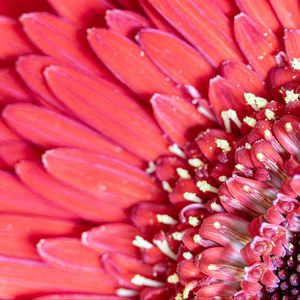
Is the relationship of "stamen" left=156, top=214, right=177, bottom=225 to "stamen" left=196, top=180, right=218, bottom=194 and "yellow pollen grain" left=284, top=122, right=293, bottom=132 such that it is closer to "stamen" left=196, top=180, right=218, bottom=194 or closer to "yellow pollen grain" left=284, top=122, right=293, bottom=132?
"stamen" left=196, top=180, right=218, bottom=194

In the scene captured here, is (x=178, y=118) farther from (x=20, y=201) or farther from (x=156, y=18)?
(x=20, y=201)

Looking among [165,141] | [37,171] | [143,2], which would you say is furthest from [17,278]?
[143,2]

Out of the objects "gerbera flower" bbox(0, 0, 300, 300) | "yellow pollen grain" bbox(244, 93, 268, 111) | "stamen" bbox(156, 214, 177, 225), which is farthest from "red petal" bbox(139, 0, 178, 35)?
"stamen" bbox(156, 214, 177, 225)

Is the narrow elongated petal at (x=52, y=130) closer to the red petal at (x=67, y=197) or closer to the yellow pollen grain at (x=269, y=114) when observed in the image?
the red petal at (x=67, y=197)

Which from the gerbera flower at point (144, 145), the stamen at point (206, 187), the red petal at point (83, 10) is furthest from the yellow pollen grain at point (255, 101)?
the red petal at point (83, 10)

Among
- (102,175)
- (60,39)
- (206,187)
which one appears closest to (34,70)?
(60,39)

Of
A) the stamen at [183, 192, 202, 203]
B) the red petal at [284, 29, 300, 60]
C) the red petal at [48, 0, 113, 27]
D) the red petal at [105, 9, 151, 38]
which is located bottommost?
the stamen at [183, 192, 202, 203]

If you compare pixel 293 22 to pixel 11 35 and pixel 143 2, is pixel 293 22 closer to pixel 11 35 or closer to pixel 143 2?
pixel 143 2
